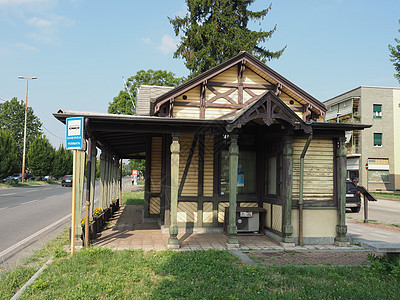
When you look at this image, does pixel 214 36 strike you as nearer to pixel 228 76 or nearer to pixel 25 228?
pixel 228 76

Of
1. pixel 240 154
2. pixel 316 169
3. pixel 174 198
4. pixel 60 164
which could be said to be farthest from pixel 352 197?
pixel 60 164

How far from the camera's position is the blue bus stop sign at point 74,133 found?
750cm

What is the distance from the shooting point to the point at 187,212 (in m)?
10.7

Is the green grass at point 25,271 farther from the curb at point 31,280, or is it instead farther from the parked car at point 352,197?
the parked car at point 352,197

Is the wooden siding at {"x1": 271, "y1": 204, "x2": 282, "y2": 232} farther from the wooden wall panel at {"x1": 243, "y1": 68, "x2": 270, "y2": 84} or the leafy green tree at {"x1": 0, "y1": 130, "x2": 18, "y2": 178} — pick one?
the leafy green tree at {"x1": 0, "y1": 130, "x2": 18, "y2": 178}

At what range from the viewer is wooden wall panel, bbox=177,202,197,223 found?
1064cm

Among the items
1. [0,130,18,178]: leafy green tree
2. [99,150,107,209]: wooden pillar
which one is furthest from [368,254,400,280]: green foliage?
[0,130,18,178]: leafy green tree

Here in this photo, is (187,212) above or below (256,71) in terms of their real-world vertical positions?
below

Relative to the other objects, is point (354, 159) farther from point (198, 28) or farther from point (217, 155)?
point (217, 155)

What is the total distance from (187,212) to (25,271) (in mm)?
5271

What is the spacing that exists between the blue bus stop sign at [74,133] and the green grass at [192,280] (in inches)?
93.5

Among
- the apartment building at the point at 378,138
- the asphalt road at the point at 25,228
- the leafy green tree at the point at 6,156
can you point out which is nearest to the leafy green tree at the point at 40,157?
the leafy green tree at the point at 6,156

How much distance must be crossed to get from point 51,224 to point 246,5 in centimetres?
2365

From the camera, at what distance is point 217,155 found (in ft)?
35.9
